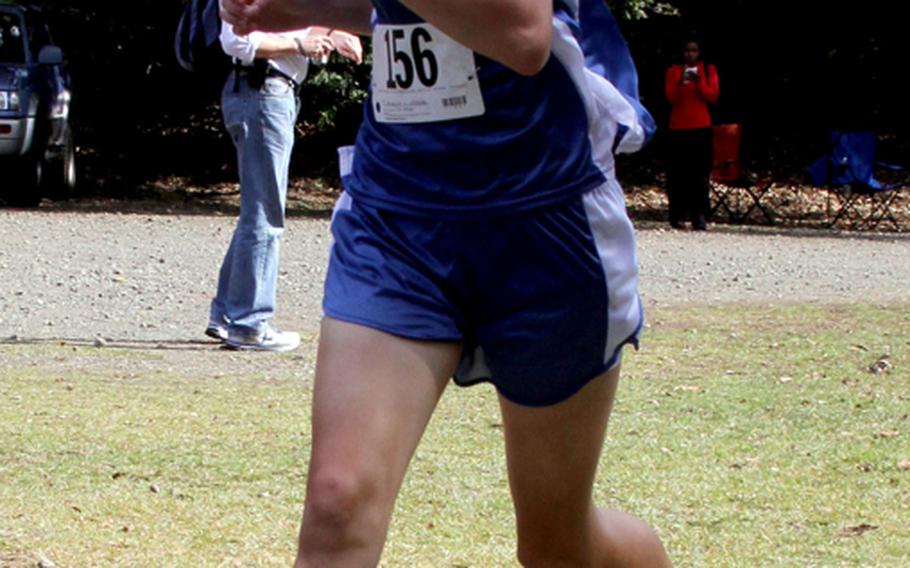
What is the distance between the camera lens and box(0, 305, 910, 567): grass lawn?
5.07m

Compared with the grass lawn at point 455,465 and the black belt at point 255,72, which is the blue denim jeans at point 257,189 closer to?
the black belt at point 255,72

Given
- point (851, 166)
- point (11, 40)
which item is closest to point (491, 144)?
point (11, 40)

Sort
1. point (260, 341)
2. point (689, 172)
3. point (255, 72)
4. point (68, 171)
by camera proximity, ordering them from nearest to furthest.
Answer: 1. point (255, 72)
2. point (260, 341)
3. point (689, 172)
4. point (68, 171)

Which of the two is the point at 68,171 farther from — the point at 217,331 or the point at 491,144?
the point at 491,144

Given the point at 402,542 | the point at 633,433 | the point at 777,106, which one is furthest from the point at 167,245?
the point at 777,106

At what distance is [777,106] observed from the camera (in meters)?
28.5

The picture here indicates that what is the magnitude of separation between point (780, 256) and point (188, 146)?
12.6 meters

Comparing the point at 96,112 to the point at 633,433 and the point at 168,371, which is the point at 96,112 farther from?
the point at 633,433

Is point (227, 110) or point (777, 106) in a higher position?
point (227, 110)

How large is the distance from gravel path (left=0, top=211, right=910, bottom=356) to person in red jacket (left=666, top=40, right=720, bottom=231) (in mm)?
544

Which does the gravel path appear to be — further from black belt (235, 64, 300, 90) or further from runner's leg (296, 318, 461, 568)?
runner's leg (296, 318, 461, 568)

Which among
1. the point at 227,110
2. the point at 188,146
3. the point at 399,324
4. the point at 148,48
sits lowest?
the point at 188,146

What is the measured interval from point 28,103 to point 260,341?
10930mm

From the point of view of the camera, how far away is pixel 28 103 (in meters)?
19.0
